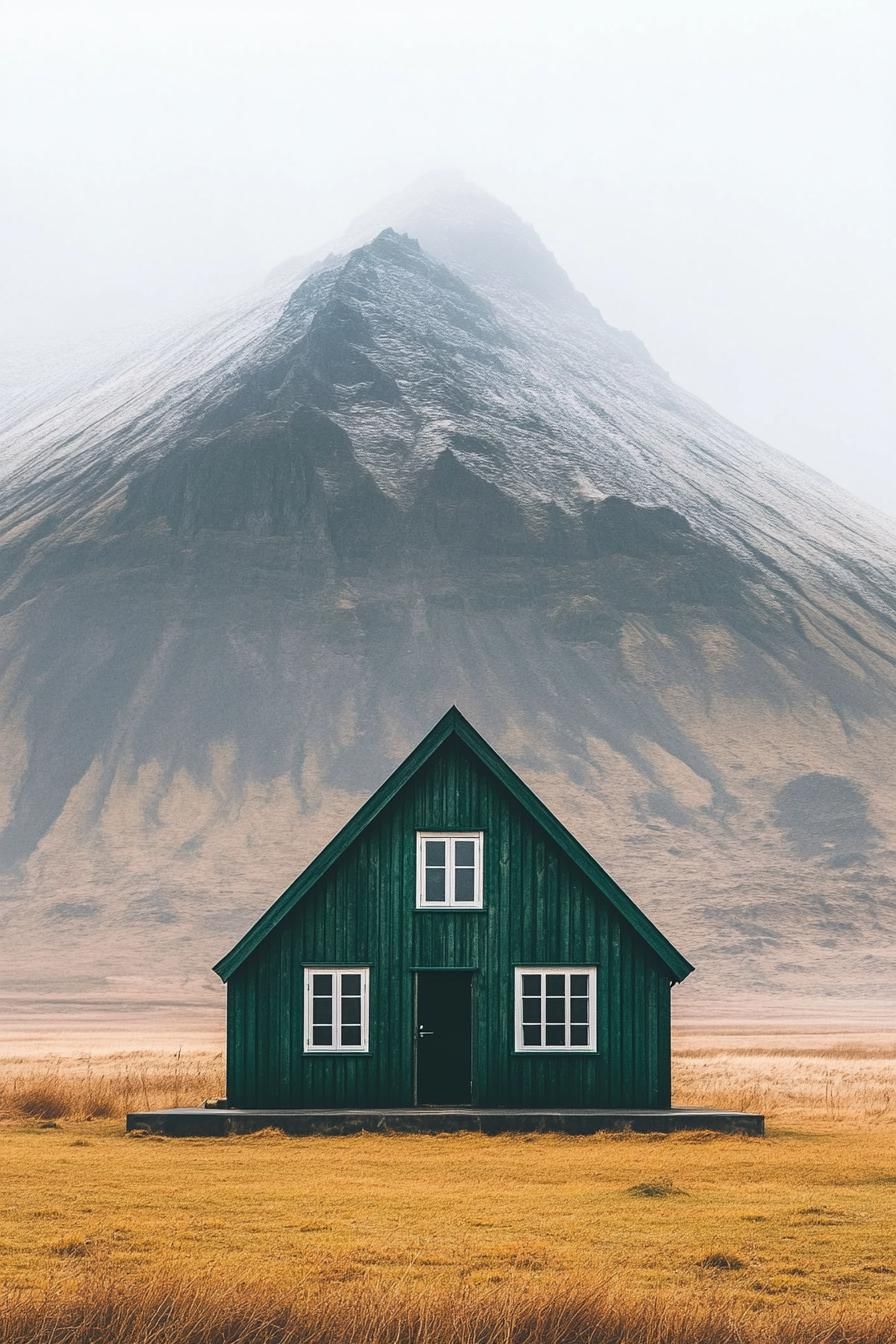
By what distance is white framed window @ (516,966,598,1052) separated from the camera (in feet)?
105

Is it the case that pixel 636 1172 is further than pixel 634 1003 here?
No

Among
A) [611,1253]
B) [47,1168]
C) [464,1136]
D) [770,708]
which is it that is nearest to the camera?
[611,1253]

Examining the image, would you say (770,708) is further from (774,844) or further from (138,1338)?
(138,1338)

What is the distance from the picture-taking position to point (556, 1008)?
32062 mm

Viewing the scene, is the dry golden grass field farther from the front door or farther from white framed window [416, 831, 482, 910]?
white framed window [416, 831, 482, 910]

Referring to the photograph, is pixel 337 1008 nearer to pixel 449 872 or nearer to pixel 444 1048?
pixel 444 1048

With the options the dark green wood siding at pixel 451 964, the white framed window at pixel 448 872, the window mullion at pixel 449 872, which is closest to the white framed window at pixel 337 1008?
the dark green wood siding at pixel 451 964

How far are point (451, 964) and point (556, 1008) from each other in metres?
2.14

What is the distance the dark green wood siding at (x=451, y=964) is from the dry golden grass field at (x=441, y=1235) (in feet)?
8.02

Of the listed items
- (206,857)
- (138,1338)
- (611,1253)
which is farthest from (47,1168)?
(206,857)

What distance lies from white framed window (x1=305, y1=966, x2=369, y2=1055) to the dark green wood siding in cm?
16

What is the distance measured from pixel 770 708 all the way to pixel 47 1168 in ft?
560

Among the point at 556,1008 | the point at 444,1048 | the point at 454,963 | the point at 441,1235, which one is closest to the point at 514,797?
the point at 454,963

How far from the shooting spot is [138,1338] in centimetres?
1317
